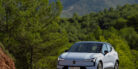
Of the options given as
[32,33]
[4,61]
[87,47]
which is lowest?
[4,61]

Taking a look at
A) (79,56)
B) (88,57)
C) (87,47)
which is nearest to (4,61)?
(87,47)

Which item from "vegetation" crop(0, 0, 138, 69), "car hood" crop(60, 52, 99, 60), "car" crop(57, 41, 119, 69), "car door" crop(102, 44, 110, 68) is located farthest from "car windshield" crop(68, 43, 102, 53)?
"vegetation" crop(0, 0, 138, 69)

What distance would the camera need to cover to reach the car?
1047 cm

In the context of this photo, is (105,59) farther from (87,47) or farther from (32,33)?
(32,33)

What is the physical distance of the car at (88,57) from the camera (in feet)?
34.3

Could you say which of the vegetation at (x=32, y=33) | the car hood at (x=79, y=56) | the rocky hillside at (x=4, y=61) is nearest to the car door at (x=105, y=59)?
the car hood at (x=79, y=56)

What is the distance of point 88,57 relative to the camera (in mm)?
10523

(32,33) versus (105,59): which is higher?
(32,33)

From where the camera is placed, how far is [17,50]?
103 ft

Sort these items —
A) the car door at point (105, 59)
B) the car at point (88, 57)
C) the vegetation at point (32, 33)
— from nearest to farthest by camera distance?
the car at point (88, 57), the car door at point (105, 59), the vegetation at point (32, 33)

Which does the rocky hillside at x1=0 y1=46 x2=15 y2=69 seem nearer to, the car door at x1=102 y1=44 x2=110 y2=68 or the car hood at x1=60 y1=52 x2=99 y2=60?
the car hood at x1=60 y1=52 x2=99 y2=60

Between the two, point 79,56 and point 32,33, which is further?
point 32,33

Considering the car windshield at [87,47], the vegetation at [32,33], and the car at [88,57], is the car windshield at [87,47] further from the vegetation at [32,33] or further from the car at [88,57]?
the vegetation at [32,33]

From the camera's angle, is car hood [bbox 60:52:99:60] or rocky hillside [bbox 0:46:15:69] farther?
rocky hillside [bbox 0:46:15:69]
